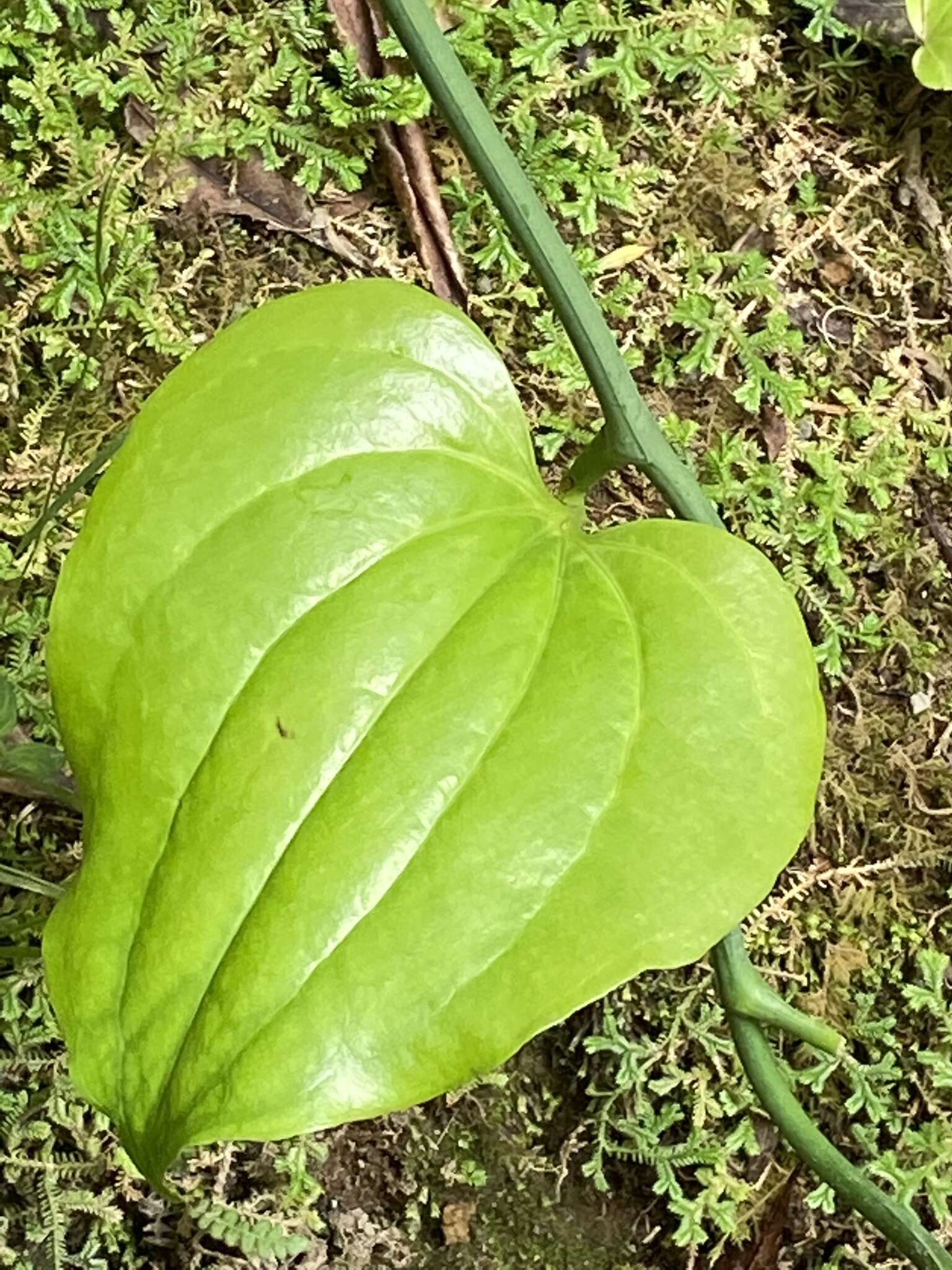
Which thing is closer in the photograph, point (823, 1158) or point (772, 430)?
point (823, 1158)

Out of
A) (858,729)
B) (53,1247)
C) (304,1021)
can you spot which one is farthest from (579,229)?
(53,1247)

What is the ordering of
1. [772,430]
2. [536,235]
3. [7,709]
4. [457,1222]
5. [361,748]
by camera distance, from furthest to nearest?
[772,430] < [457,1222] < [7,709] < [536,235] < [361,748]

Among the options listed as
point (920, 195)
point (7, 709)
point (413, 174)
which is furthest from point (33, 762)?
point (920, 195)

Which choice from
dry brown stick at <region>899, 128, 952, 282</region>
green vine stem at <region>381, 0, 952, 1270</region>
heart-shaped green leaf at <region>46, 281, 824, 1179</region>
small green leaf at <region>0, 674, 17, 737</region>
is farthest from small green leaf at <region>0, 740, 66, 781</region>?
dry brown stick at <region>899, 128, 952, 282</region>

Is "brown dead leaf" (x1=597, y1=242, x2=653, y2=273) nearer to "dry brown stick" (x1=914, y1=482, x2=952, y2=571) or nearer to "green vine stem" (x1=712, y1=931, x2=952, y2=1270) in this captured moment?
"dry brown stick" (x1=914, y1=482, x2=952, y2=571)

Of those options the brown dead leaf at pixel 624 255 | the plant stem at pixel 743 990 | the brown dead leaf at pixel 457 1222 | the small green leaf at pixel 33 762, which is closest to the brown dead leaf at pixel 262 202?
the brown dead leaf at pixel 624 255

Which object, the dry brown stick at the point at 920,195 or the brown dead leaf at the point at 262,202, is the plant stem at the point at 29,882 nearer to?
the brown dead leaf at the point at 262,202

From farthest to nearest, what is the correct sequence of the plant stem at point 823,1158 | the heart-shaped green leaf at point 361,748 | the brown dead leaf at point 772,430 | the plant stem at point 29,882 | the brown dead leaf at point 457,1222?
the brown dead leaf at point 772,430 → the brown dead leaf at point 457,1222 → the plant stem at point 29,882 → the plant stem at point 823,1158 → the heart-shaped green leaf at point 361,748

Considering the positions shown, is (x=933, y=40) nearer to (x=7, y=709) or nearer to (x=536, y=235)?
(x=536, y=235)
